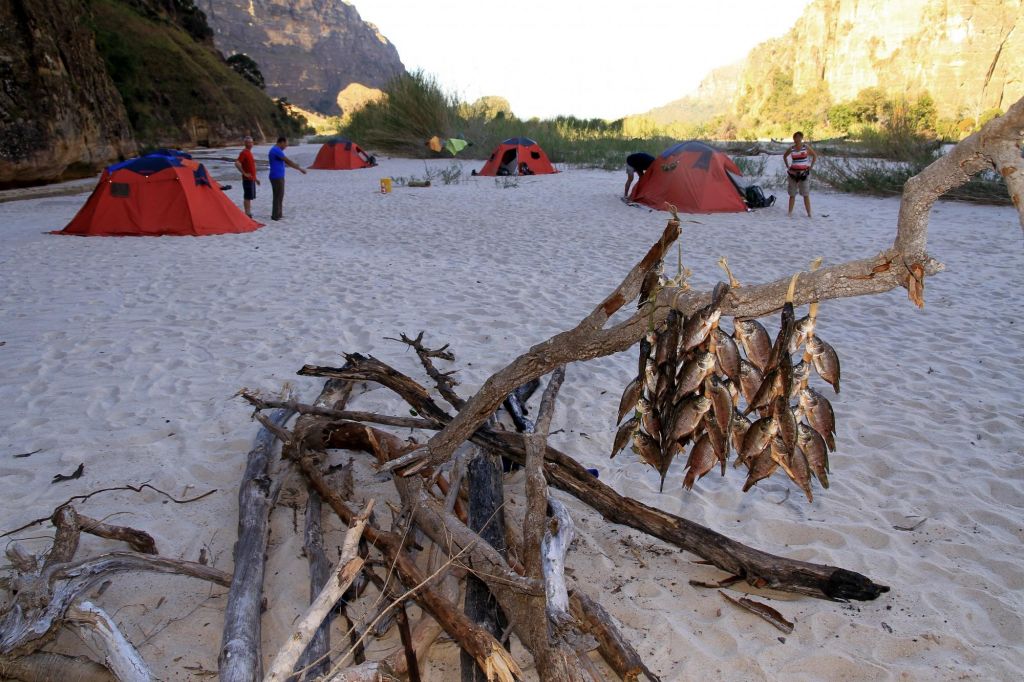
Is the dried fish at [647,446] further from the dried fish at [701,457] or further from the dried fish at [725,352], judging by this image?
the dried fish at [725,352]

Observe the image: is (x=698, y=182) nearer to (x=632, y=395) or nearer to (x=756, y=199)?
(x=756, y=199)

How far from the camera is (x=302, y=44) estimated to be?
79.9 m

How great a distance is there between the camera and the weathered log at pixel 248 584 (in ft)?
6.07

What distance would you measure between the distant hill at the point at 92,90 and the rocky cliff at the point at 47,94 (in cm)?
2

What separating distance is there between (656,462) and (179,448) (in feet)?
9.59

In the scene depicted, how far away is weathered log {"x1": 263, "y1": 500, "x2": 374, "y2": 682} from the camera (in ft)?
4.62

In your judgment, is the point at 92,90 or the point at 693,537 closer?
the point at 693,537

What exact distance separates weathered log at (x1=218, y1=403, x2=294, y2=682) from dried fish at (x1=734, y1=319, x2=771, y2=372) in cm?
173

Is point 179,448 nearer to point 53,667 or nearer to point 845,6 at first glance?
point 53,667

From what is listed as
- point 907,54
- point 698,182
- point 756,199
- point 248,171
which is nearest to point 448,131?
point 248,171

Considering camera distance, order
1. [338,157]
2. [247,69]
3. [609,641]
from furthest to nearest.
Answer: [247,69] → [338,157] → [609,641]

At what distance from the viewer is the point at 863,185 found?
1397 centimetres

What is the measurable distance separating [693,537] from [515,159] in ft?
55.7

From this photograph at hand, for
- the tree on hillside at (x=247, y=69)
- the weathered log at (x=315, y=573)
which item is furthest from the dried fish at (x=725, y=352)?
the tree on hillside at (x=247, y=69)
